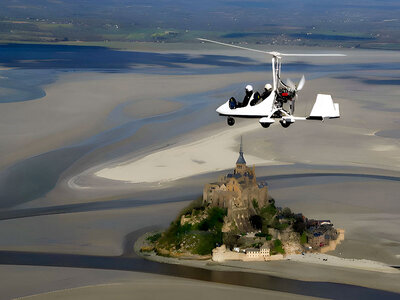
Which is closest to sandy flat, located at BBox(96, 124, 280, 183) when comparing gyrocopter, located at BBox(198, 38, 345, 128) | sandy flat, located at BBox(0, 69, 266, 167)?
sandy flat, located at BBox(0, 69, 266, 167)

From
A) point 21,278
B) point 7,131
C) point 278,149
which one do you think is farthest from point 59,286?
point 7,131

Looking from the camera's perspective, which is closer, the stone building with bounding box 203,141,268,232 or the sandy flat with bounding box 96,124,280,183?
the stone building with bounding box 203,141,268,232

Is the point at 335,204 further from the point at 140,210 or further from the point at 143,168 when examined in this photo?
the point at 143,168

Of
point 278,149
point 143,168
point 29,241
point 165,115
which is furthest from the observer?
point 165,115

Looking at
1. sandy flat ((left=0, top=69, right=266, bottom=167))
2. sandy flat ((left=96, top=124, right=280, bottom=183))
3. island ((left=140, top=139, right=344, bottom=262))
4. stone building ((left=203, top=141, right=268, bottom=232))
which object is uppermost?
stone building ((left=203, top=141, right=268, bottom=232))

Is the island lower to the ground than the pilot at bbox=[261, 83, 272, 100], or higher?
lower

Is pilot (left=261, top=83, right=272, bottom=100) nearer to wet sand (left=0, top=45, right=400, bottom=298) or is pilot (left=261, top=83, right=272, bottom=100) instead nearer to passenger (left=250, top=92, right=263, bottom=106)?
passenger (left=250, top=92, right=263, bottom=106)

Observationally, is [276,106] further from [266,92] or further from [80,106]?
[80,106]
